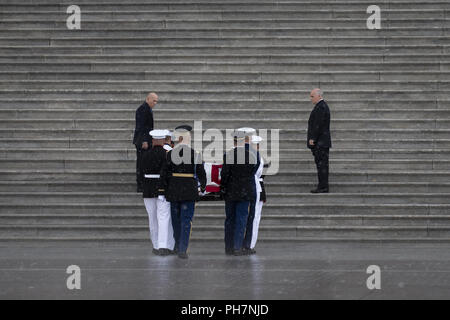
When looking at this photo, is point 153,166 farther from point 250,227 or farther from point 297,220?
point 297,220

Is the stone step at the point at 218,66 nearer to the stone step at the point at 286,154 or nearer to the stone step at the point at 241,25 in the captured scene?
the stone step at the point at 241,25

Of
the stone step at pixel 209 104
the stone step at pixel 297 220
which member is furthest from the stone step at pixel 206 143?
the stone step at pixel 297 220

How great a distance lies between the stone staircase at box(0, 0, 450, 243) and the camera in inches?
661

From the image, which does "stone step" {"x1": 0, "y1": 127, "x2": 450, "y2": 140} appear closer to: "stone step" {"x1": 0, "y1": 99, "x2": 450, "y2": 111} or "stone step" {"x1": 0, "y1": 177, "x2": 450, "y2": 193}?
"stone step" {"x1": 0, "y1": 99, "x2": 450, "y2": 111}

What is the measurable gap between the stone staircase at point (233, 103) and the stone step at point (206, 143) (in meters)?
0.03

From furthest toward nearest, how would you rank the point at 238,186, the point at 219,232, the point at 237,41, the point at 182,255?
the point at 237,41, the point at 219,232, the point at 238,186, the point at 182,255

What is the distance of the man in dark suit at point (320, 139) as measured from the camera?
17094 millimetres

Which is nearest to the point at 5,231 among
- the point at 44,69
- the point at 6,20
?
the point at 44,69

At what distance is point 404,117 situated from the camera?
1953cm

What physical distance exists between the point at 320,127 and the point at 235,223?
3211 mm

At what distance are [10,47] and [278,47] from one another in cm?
568

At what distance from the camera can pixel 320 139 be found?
17250mm

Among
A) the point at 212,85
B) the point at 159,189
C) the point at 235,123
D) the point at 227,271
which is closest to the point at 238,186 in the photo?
the point at 159,189

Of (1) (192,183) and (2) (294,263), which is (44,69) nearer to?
(1) (192,183)
